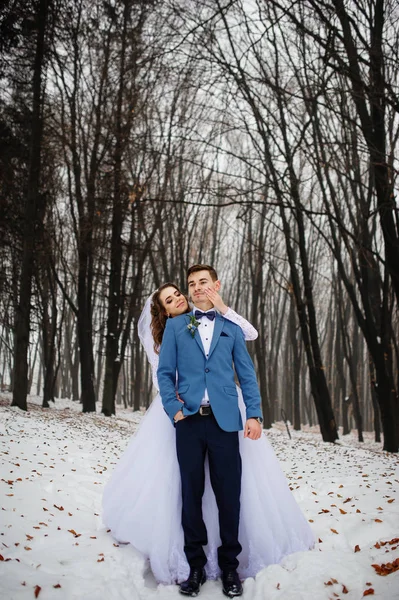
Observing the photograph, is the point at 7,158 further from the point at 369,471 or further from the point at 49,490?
the point at 369,471

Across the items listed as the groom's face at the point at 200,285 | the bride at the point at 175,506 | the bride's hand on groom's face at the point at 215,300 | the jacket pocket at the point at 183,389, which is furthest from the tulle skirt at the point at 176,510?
the groom's face at the point at 200,285

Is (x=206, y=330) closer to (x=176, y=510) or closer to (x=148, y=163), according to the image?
(x=176, y=510)

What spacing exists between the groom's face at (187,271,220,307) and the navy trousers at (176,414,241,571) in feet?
2.78

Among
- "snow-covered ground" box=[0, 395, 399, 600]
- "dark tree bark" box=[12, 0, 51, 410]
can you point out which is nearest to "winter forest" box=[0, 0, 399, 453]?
"dark tree bark" box=[12, 0, 51, 410]

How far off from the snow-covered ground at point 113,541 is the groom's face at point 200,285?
1878 mm

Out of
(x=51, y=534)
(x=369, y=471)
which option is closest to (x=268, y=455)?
(x=51, y=534)

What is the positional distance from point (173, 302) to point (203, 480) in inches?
51.1

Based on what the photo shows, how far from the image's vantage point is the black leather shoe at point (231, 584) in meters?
2.57

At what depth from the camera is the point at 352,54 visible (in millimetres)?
6062

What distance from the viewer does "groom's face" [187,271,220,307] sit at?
Result: 3.08 m

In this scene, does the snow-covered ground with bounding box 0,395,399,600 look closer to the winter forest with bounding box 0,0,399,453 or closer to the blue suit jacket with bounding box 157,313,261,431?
the blue suit jacket with bounding box 157,313,261,431

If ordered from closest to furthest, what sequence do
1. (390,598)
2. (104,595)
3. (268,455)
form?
(390,598) < (104,595) < (268,455)

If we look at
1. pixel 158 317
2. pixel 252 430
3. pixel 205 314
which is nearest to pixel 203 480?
pixel 252 430

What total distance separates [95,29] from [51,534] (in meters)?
14.2
